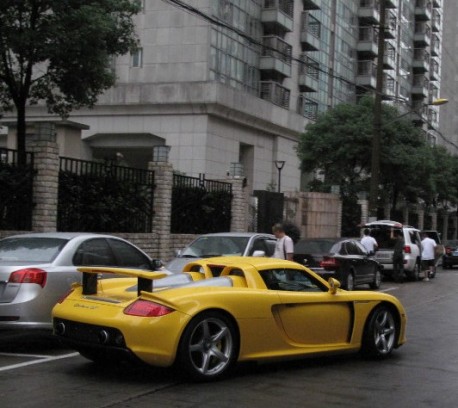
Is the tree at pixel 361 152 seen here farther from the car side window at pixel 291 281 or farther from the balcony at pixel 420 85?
the balcony at pixel 420 85

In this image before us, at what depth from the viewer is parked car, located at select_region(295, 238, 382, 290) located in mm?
17297

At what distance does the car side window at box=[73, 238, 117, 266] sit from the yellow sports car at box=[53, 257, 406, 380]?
1321 mm

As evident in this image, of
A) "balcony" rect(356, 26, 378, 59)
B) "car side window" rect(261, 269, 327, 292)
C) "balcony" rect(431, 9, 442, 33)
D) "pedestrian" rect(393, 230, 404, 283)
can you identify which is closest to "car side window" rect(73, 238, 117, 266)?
"car side window" rect(261, 269, 327, 292)

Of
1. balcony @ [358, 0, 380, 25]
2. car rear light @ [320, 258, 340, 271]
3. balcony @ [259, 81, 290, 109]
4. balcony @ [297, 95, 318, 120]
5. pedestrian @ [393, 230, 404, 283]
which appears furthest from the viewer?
balcony @ [358, 0, 380, 25]

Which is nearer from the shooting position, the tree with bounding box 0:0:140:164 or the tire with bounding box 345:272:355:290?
the tree with bounding box 0:0:140:164

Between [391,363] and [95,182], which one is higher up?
[95,182]

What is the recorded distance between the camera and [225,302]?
22.8ft

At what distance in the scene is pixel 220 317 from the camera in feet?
22.6

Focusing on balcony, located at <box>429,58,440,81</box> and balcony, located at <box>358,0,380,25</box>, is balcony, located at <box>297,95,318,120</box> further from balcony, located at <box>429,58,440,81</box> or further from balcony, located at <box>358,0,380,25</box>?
balcony, located at <box>429,58,440,81</box>

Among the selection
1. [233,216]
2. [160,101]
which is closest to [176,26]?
[160,101]

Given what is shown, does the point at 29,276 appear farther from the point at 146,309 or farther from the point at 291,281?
the point at 291,281

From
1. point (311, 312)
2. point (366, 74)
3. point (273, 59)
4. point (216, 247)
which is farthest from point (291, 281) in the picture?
point (366, 74)

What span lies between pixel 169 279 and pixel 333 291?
1.88 metres

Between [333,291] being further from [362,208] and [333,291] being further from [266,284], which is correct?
[362,208]
